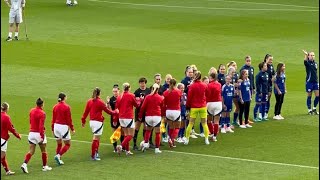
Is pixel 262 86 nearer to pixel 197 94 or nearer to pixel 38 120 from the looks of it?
pixel 197 94

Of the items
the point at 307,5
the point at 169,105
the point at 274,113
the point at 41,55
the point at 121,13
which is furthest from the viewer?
the point at 307,5

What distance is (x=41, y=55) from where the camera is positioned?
42.7m

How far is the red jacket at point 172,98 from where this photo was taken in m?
29.0

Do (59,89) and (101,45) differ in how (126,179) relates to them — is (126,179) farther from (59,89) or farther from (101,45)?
(101,45)

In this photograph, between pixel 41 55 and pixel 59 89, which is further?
pixel 41 55

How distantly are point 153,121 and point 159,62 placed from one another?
528 inches

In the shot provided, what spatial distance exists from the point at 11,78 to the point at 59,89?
2.59m

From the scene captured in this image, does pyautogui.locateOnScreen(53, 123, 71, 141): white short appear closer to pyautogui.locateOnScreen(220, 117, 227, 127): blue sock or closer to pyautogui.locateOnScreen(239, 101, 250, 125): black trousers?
pyautogui.locateOnScreen(220, 117, 227, 127): blue sock

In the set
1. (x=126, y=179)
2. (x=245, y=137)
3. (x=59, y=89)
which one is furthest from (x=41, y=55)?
(x=126, y=179)

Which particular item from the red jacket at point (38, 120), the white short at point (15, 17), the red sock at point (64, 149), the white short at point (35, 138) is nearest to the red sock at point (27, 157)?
the white short at point (35, 138)

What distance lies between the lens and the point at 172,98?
2905 centimetres

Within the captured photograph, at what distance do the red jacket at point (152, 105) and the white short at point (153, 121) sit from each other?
9 centimetres

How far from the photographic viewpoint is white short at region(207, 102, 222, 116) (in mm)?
30062

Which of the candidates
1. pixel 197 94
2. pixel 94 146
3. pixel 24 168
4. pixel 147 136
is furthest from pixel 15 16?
pixel 24 168
